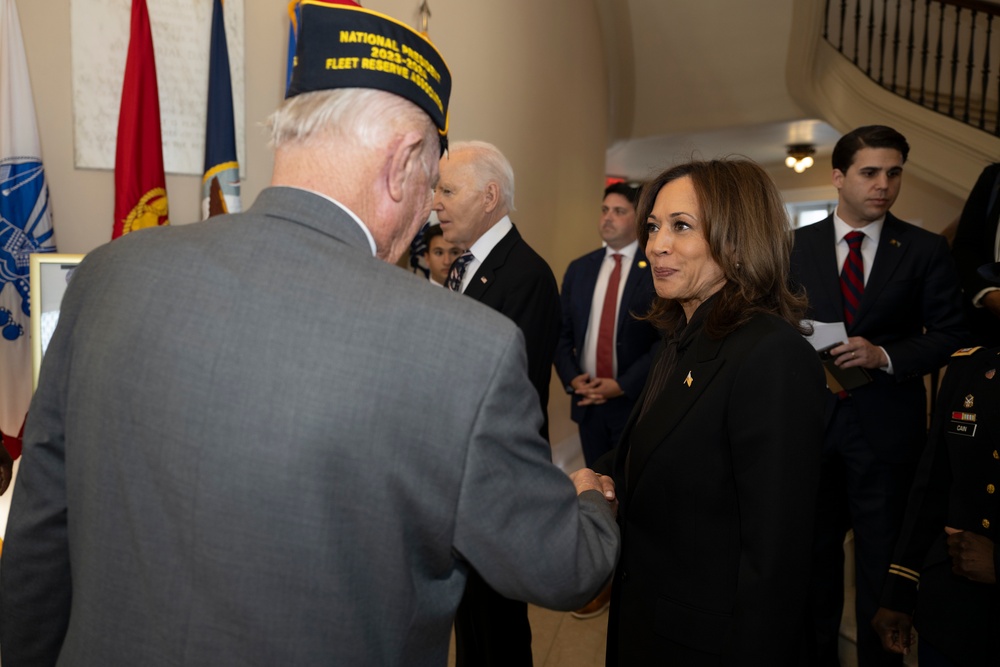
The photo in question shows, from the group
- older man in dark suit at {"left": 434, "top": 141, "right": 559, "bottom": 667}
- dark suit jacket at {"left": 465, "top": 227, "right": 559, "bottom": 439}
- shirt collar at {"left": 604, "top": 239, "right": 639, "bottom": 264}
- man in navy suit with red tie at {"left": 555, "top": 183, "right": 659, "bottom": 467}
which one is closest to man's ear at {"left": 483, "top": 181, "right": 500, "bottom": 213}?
older man in dark suit at {"left": 434, "top": 141, "right": 559, "bottom": 667}

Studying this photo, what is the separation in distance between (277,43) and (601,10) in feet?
14.8

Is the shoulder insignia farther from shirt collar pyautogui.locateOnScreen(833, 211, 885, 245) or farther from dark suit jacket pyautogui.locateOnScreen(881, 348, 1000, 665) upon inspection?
shirt collar pyautogui.locateOnScreen(833, 211, 885, 245)

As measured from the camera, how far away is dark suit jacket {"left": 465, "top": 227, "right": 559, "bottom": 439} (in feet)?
7.68

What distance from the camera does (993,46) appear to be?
23.3ft

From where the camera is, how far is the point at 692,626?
1.31m

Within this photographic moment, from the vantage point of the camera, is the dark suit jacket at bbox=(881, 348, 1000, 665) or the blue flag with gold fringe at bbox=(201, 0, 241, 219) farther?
the blue flag with gold fringe at bbox=(201, 0, 241, 219)

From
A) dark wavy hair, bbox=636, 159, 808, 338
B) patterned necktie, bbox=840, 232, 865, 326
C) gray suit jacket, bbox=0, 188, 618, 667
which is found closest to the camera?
gray suit jacket, bbox=0, 188, 618, 667

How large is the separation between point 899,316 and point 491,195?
4.98ft

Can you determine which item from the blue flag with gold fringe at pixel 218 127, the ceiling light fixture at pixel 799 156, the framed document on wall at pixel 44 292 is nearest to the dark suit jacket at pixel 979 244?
the blue flag with gold fringe at pixel 218 127

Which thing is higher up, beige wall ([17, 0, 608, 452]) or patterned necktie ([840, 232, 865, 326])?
beige wall ([17, 0, 608, 452])

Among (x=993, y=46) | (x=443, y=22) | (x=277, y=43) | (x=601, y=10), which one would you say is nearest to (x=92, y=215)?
(x=277, y=43)

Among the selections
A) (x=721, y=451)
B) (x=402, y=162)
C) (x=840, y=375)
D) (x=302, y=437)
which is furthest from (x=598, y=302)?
(x=302, y=437)

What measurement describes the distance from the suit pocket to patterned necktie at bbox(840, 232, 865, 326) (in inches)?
63.4

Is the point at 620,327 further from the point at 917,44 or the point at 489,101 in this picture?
the point at 917,44
